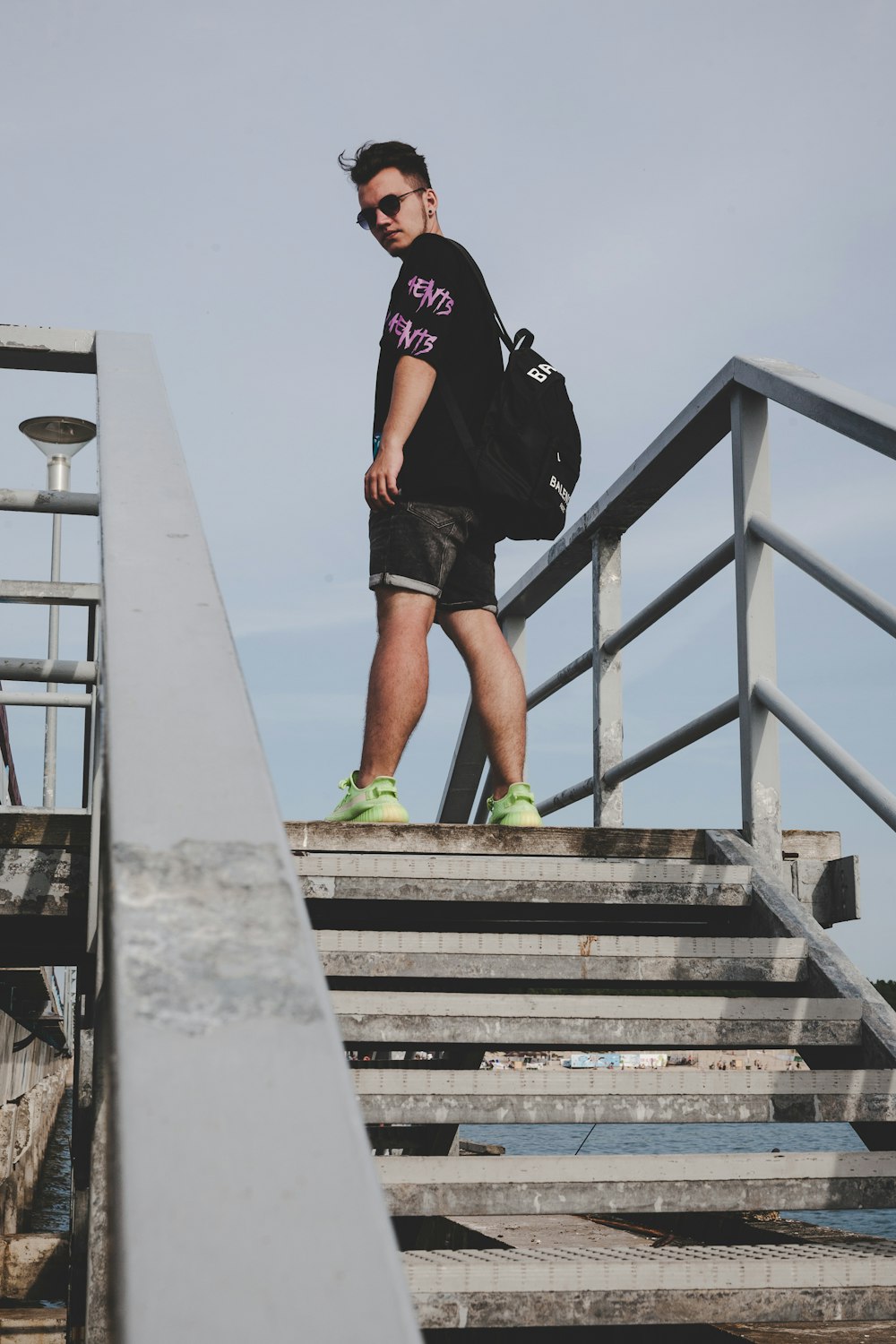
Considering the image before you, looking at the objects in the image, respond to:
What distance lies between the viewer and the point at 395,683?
3119 mm

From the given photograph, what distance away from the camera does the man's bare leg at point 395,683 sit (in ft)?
10.2

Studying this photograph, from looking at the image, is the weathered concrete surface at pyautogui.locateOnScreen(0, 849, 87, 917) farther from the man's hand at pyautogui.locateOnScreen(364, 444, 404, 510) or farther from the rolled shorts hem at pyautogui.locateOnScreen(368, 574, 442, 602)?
the man's hand at pyautogui.locateOnScreen(364, 444, 404, 510)

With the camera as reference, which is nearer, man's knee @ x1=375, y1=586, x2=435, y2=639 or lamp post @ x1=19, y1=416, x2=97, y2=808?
man's knee @ x1=375, y1=586, x2=435, y2=639

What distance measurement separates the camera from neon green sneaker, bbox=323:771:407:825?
10.0 ft

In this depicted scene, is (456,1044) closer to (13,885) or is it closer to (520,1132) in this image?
(13,885)

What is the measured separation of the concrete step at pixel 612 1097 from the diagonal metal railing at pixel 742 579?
0.46m

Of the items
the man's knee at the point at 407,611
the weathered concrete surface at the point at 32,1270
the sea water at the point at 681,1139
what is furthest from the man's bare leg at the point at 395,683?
the sea water at the point at 681,1139

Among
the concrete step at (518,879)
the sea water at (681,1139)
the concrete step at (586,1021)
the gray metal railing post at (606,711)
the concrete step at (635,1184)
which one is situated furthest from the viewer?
the sea water at (681,1139)

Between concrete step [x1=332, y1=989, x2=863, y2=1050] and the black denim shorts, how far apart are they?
3.88ft

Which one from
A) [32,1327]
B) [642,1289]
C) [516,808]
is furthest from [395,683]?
[32,1327]

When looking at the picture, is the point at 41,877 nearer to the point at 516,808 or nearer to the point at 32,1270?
the point at 516,808

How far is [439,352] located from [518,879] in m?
1.30

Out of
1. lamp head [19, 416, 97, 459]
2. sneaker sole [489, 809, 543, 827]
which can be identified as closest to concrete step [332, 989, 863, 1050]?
sneaker sole [489, 809, 543, 827]

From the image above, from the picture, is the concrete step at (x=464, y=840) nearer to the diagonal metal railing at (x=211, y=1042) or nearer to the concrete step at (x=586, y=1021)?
the concrete step at (x=586, y=1021)
